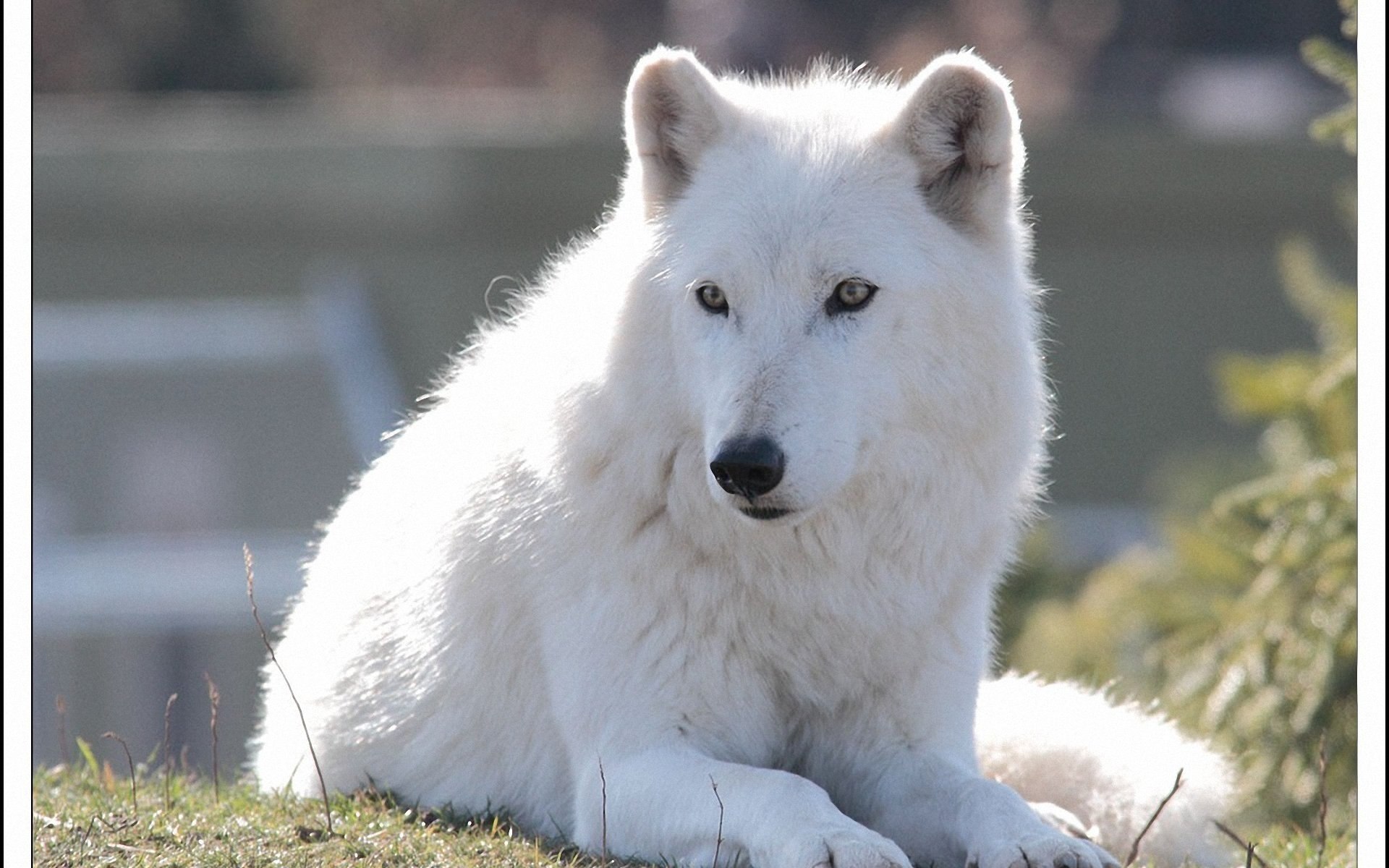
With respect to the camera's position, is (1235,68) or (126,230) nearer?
(126,230)

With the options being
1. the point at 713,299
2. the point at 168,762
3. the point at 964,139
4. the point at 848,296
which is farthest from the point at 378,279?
the point at 848,296

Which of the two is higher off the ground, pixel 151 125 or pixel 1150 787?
pixel 151 125

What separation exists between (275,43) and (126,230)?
1127 centimetres

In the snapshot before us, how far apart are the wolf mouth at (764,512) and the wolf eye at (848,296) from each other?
0.55 m

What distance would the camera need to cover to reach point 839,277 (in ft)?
13.4

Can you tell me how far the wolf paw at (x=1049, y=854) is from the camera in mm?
3752

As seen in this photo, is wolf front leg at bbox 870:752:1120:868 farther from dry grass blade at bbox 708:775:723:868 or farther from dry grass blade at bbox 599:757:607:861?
dry grass blade at bbox 599:757:607:861

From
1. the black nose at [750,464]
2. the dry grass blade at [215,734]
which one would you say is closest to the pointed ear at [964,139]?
the black nose at [750,464]

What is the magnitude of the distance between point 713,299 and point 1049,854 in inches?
59.9

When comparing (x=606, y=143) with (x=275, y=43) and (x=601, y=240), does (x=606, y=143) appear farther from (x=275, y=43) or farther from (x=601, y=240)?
(x=601, y=240)

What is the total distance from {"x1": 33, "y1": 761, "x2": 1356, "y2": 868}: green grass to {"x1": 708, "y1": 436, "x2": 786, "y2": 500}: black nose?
3.14 feet

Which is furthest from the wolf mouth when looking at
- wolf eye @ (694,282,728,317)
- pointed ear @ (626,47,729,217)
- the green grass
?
pointed ear @ (626,47,729,217)

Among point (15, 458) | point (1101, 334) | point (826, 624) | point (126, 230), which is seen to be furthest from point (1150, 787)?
point (126, 230)

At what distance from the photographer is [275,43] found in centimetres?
2925
